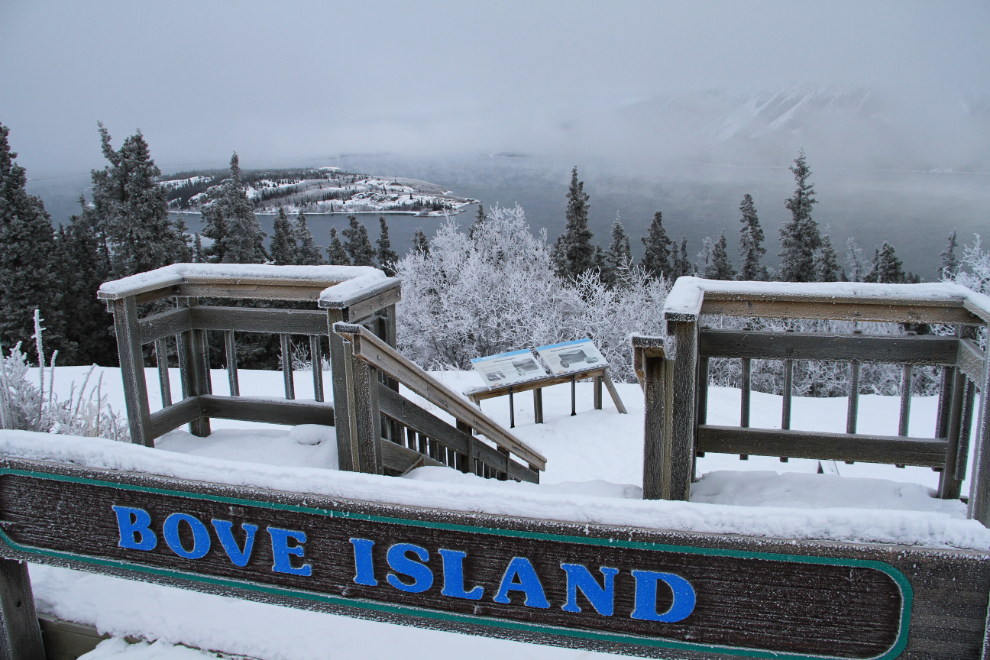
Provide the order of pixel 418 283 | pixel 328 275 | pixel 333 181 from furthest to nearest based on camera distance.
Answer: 1. pixel 333 181
2. pixel 418 283
3. pixel 328 275

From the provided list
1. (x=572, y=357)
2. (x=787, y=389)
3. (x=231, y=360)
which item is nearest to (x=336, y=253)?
(x=572, y=357)

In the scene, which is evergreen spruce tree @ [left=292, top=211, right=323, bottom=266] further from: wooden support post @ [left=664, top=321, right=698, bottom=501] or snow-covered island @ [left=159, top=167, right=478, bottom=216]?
wooden support post @ [left=664, top=321, right=698, bottom=501]

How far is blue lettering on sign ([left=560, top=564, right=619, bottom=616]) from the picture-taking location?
133cm

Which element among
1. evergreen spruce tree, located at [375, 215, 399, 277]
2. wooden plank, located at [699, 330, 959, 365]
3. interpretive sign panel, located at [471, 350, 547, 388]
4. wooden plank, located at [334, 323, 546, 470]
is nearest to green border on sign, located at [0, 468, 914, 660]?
wooden plank, located at [334, 323, 546, 470]

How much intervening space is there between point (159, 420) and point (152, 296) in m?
0.65

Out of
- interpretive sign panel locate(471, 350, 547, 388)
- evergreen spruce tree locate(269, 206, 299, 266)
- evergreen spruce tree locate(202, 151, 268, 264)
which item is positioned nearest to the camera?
interpretive sign panel locate(471, 350, 547, 388)

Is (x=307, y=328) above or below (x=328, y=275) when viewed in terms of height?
below

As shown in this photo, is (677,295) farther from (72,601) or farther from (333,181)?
(333,181)

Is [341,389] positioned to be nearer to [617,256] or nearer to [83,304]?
[83,304]

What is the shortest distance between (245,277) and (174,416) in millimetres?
951

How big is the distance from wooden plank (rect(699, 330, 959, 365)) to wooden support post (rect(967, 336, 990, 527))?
1.46 ft

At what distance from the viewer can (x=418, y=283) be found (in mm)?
25891

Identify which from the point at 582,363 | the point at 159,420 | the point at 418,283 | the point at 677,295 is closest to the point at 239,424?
→ the point at 582,363

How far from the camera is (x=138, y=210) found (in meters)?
27.1
